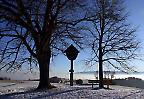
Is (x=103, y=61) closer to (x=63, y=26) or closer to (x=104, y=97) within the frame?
(x=63, y=26)

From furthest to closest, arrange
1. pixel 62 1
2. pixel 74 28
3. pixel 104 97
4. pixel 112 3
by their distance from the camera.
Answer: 1. pixel 112 3
2. pixel 74 28
3. pixel 62 1
4. pixel 104 97

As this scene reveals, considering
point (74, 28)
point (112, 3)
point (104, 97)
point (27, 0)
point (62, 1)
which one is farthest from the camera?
point (112, 3)

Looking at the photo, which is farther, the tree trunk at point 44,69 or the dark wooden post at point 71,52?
the dark wooden post at point 71,52

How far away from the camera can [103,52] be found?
113 ft

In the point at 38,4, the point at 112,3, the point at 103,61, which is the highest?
the point at 112,3

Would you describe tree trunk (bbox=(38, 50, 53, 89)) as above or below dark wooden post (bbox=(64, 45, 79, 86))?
below

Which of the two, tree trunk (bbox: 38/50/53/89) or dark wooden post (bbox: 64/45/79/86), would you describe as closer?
tree trunk (bbox: 38/50/53/89)

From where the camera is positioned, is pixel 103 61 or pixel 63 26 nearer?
pixel 63 26

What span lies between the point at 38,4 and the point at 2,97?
21.5 feet

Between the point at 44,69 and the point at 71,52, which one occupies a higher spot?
the point at 71,52

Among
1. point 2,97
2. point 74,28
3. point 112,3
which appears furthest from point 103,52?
point 2,97

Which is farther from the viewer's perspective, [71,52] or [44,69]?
[71,52]

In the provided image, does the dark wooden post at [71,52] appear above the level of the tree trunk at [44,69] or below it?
above

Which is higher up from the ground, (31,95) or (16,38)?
(16,38)
